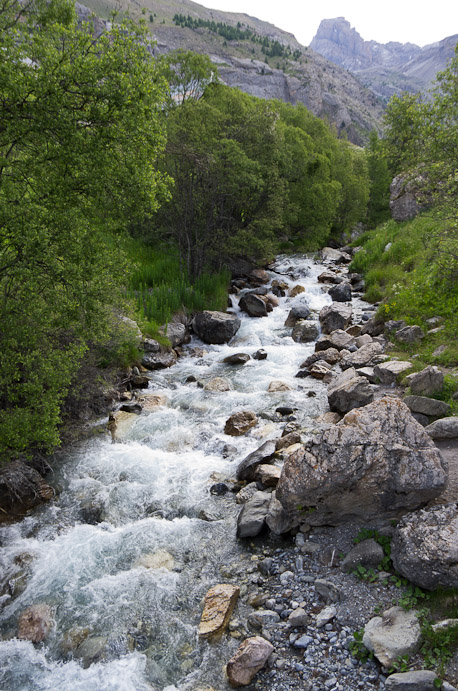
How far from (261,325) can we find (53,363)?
15.0 meters

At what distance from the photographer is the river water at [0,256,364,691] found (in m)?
6.25

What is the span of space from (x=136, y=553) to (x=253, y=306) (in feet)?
58.4

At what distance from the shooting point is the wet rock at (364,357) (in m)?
15.4

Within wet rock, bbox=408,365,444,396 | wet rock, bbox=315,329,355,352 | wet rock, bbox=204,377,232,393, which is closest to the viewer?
wet rock, bbox=408,365,444,396

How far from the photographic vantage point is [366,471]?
7512mm

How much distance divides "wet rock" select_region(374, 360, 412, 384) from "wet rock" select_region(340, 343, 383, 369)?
4.42ft

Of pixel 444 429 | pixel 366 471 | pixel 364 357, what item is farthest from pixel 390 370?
pixel 366 471

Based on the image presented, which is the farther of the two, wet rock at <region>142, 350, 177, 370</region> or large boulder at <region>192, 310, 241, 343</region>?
large boulder at <region>192, 310, 241, 343</region>

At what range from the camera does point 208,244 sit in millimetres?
25188

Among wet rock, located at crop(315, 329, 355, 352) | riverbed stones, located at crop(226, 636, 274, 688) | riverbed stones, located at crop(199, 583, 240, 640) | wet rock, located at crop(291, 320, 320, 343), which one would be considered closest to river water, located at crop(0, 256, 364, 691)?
riverbed stones, located at crop(199, 583, 240, 640)

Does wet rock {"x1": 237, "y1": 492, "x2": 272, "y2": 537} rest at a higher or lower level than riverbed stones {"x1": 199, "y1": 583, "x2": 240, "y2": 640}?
higher

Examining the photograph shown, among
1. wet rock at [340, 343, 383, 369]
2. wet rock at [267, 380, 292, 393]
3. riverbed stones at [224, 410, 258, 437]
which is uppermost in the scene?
wet rock at [340, 343, 383, 369]

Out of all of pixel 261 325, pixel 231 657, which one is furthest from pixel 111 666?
pixel 261 325

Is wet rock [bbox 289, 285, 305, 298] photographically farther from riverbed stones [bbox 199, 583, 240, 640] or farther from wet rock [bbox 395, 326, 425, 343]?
riverbed stones [bbox 199, 583, 240, 640]
